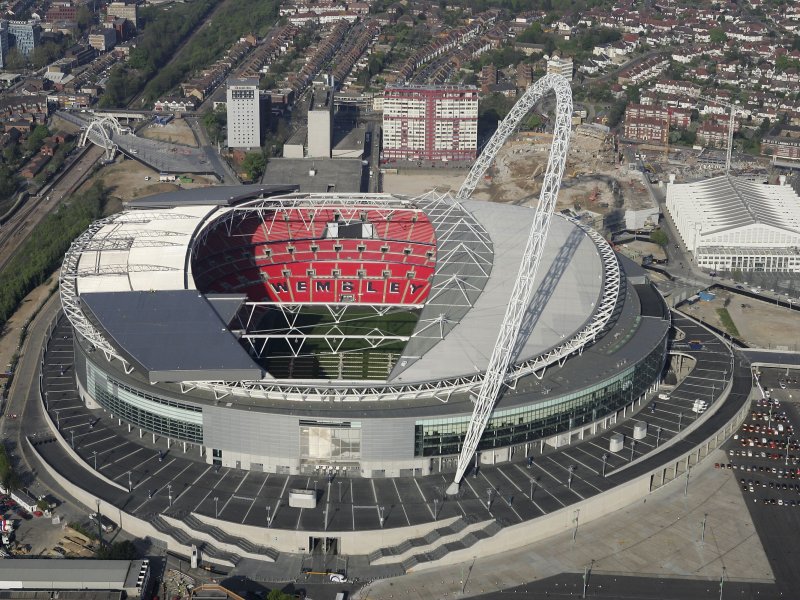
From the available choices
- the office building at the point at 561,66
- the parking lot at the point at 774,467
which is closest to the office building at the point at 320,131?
the office building at the point at 561,66

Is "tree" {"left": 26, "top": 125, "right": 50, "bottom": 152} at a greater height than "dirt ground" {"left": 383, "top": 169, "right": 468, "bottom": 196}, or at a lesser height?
greater

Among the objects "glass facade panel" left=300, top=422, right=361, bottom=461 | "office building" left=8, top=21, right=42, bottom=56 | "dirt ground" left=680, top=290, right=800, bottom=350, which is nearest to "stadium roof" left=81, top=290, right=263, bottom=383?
"glass facade panel" left=300, top=422, right=361, bottom=461

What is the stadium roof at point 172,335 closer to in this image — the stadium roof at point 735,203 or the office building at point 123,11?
the stadium roof at point 735,203

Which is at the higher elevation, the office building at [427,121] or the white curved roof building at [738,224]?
the office building at [427,121]

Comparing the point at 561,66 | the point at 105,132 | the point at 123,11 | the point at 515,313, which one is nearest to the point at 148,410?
the point at 515,313

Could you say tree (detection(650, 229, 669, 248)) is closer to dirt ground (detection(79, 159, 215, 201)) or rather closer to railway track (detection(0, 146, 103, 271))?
dirt ground (detection(79, 159, 215, 201))

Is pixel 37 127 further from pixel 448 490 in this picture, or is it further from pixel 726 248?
pixel 448 490
